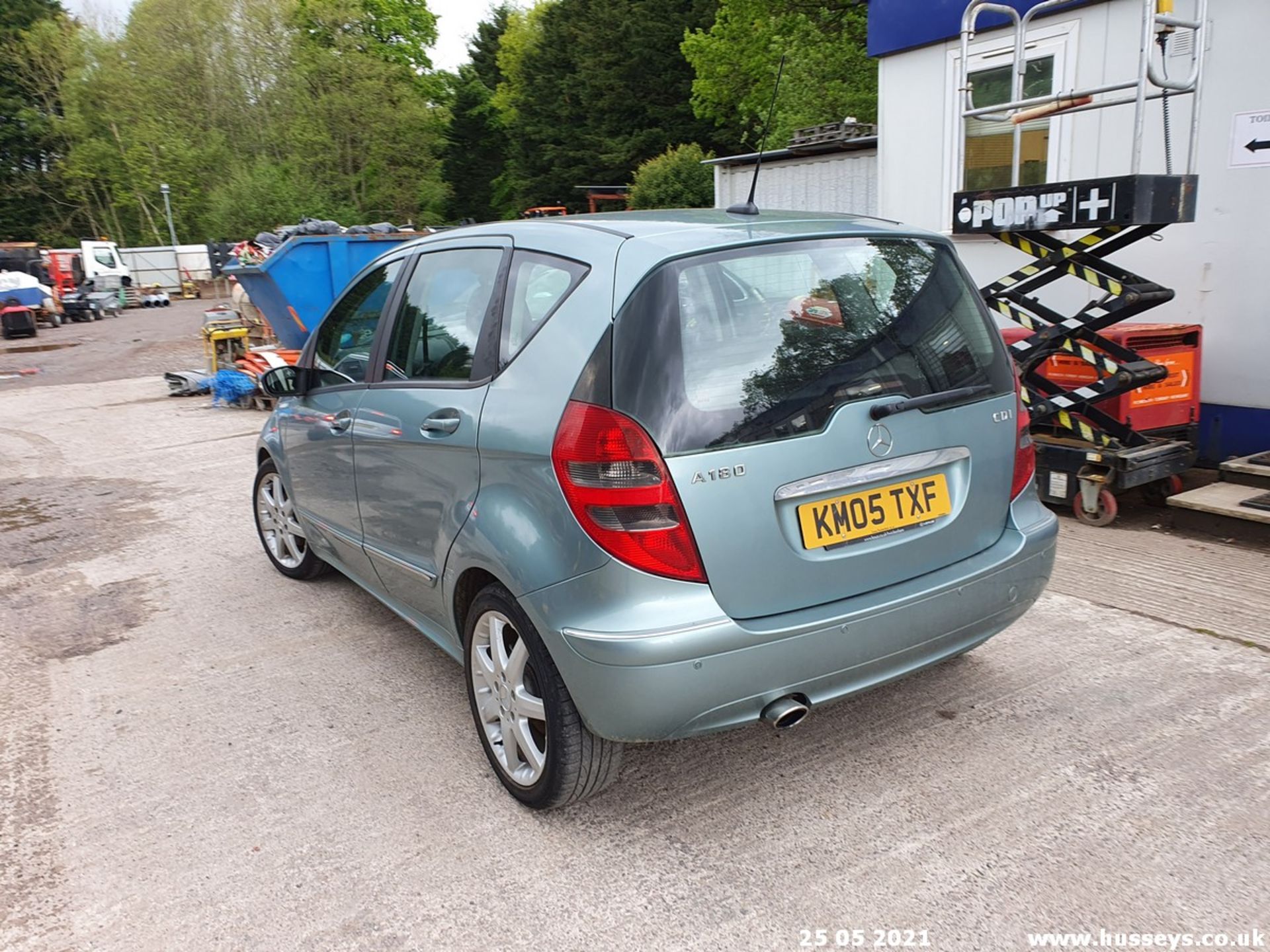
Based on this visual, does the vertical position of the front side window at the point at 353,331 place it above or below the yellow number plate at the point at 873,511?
above

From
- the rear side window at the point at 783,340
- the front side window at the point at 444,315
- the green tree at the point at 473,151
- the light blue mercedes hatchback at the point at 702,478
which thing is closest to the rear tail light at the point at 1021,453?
the light blue mercedes hatchback at the point at 702,478

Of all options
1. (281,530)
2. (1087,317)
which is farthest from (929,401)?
(281,530)

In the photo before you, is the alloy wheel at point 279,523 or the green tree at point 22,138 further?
the green tree at point 22,138

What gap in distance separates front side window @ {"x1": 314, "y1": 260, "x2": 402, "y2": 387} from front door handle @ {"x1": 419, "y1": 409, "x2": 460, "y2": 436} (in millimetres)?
747

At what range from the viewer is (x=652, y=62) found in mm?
41531

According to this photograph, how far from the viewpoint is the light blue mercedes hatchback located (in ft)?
8.43

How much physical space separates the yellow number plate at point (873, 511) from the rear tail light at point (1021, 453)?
1.27 feet

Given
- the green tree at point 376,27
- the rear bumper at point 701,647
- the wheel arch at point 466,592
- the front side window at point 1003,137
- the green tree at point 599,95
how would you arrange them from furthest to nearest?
the green tree at point 376,27
the green tree at point 599,95
the front side window at point 1003,137
the wheel arch at point 466,592
the rear bumper at point 701,647

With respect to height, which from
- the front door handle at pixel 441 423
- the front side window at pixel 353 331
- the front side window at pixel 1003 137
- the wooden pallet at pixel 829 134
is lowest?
the front door handle at pixel 441 423

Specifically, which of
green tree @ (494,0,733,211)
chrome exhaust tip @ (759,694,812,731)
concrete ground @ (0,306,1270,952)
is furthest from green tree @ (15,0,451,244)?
chrome exhaust tip @ (759,694,812,731)

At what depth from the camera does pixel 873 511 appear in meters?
2.79

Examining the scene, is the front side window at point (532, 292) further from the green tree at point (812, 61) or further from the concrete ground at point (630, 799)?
the green tree at point (812, 61)

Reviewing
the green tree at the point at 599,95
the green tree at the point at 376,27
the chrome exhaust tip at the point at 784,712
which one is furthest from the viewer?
the green tree at the point at 376,27
